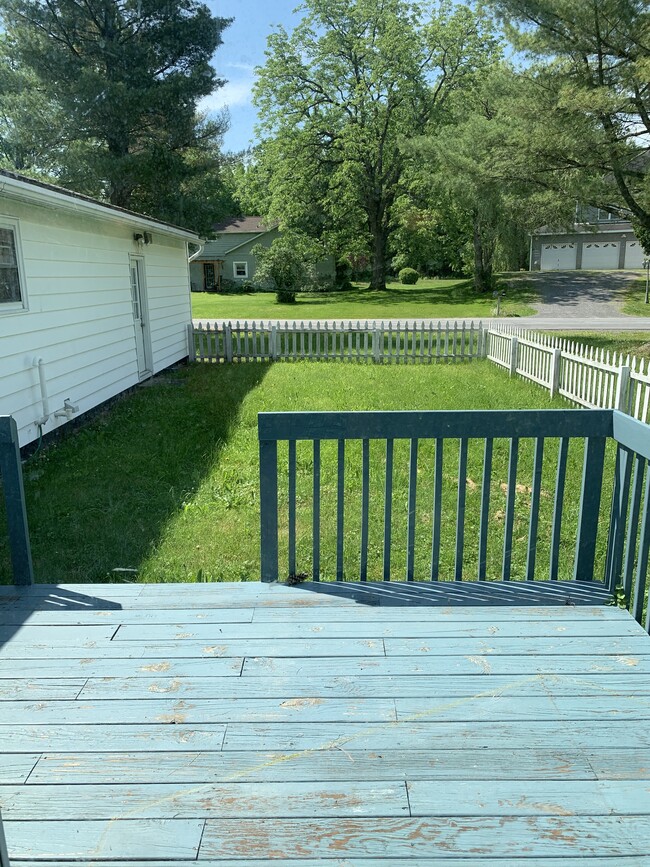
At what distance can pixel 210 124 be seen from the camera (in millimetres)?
20969

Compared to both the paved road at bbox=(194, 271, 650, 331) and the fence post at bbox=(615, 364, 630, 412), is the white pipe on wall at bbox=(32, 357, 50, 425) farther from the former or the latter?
the paved road at bbox=(194, 271, 650, 331)

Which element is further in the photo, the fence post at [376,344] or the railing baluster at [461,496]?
the fence post at [376,344]

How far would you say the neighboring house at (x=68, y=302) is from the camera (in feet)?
21.1

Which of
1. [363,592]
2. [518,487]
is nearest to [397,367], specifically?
[518,487]

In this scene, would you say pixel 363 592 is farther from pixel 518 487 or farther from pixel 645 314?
pixel 645 314

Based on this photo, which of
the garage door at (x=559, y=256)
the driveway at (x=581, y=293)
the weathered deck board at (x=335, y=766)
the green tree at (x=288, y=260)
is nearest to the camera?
the weathered deck board at (x=335, y=766)

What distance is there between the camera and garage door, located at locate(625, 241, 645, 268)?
41.2m

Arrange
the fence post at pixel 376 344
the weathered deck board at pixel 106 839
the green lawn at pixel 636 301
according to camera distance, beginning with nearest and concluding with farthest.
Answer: the weathered deck board at pixel 106 839
the fence post at pixel 376 344
the green lawn at pixel 636 301

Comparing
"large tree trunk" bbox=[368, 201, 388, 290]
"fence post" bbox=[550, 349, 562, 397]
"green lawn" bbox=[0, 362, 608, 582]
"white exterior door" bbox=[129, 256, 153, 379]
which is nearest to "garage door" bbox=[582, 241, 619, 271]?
"large tree trunk" bbox=[368, 201, 388, 290]

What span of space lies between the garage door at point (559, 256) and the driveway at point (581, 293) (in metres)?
6.32

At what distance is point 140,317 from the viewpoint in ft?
37.3

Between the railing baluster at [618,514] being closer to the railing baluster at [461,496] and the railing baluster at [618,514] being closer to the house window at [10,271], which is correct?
the railing baluster at [461,496]

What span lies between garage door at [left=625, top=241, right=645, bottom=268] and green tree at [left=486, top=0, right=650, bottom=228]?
32156 mm

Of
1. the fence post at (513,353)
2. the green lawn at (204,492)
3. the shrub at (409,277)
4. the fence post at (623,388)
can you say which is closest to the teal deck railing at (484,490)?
the green lawn at (204,492)
